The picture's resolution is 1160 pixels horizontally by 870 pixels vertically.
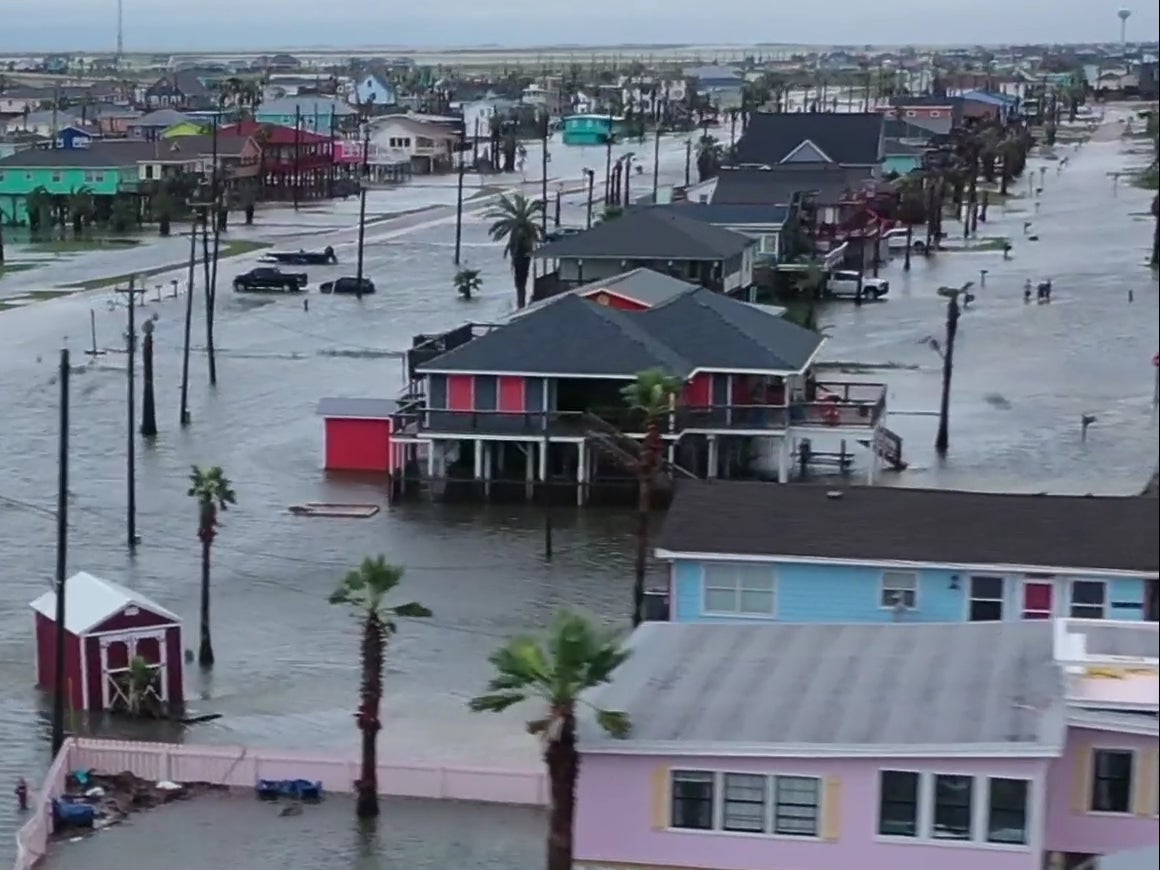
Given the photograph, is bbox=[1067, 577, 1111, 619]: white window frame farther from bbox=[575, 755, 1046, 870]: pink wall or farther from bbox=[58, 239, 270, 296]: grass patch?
bbox=[58, 239, 270, 296]: grass patch

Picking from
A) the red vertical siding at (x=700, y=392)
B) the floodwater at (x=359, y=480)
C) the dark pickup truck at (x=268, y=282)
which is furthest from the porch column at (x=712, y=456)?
the dark pickup truck at (x=268, y=282)

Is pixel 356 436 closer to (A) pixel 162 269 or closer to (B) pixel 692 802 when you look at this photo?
(B) pixel 692 802

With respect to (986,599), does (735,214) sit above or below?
below

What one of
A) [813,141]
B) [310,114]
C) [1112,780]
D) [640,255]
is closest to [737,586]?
[1112,780]

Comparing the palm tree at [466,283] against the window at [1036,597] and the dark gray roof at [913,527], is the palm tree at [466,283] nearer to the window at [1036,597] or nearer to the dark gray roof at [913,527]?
the dark gray roof at [913,527]

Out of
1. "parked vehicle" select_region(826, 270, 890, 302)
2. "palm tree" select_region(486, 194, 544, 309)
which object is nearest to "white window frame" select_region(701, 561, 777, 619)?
"palm tree" select_region(486, 194, 544, 309)
